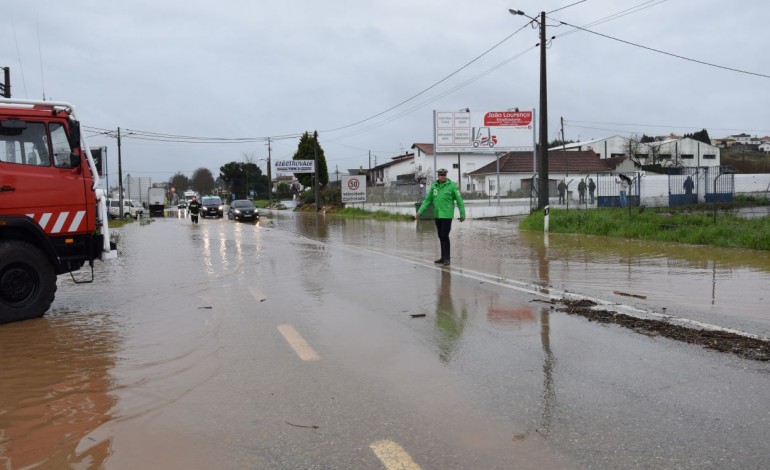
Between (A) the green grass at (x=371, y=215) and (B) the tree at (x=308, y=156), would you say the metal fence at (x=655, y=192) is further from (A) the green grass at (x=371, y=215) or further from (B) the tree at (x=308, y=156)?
(B) the tree at (x=308, y=156)

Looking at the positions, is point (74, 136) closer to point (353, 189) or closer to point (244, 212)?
point (244, 212)

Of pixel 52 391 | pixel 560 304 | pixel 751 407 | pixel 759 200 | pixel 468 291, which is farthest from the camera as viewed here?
pixel 759 200

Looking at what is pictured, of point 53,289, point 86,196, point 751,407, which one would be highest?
point 86,196

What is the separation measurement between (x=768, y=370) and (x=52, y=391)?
5.68 meters

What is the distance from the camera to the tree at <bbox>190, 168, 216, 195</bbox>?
12938 centimetres

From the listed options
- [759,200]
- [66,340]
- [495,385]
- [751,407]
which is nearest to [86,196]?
[66,340]

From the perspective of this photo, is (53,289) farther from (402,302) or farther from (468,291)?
(468,291)

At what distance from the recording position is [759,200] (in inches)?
1255

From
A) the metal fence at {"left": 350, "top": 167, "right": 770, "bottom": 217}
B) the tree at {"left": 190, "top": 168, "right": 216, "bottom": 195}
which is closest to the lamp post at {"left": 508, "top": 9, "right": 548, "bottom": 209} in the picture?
the metal fence at {"left": 350, "top": 167, "right": 770, "bottom": 217}

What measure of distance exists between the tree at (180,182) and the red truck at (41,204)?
133662 mm

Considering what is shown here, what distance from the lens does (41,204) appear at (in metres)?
7.52

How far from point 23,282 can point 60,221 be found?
2.83 ft

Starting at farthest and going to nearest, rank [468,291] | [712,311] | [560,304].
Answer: [468,291] < [560,304] < [712,311]

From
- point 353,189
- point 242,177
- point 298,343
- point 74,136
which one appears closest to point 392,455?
point 298,343
